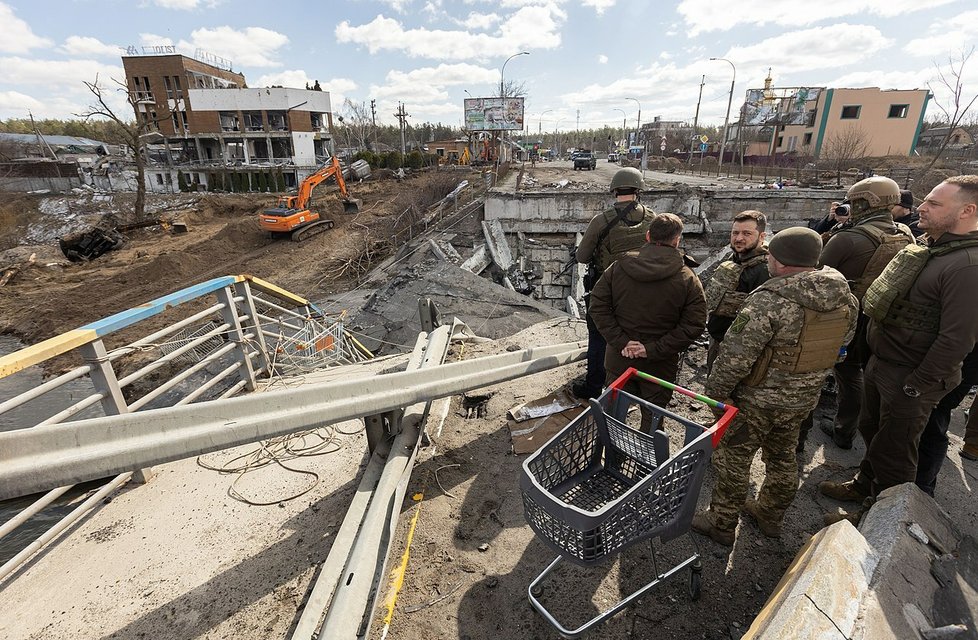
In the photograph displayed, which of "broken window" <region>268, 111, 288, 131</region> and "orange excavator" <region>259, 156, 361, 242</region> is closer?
"orange excavator" <region>259, 156, 361, 242</region>

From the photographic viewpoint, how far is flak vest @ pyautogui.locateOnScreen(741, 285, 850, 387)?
88.0 inches

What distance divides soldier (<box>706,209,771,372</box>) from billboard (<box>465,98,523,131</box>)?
1475 inches

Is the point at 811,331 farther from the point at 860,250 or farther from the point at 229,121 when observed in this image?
the point at 229,121

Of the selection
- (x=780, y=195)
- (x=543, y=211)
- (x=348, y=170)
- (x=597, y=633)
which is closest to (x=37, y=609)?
(x=597, y=633)

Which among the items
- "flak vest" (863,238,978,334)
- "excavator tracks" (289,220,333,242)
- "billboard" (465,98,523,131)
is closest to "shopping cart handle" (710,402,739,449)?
"flak vest" (863,238,978,334)

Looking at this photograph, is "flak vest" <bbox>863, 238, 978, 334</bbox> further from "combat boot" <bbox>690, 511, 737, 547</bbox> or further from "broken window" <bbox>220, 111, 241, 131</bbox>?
"broken window" <bbox>220, 111, 241, 131</bbox>

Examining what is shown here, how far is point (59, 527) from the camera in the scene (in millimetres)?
2555

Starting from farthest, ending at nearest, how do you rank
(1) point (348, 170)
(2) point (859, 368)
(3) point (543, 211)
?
(1) point (348, 170), (3) point (543, 211), (2) point (859, 368)

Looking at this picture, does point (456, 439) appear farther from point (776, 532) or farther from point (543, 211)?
point (543, 211)

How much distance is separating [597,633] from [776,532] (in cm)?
132

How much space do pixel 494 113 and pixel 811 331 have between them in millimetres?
39944

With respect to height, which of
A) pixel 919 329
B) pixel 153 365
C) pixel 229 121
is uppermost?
pixel 229 121

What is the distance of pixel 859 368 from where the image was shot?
3.48 metres

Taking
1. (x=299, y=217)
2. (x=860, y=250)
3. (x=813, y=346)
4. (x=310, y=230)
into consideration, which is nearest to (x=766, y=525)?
(x=813, y=346)
